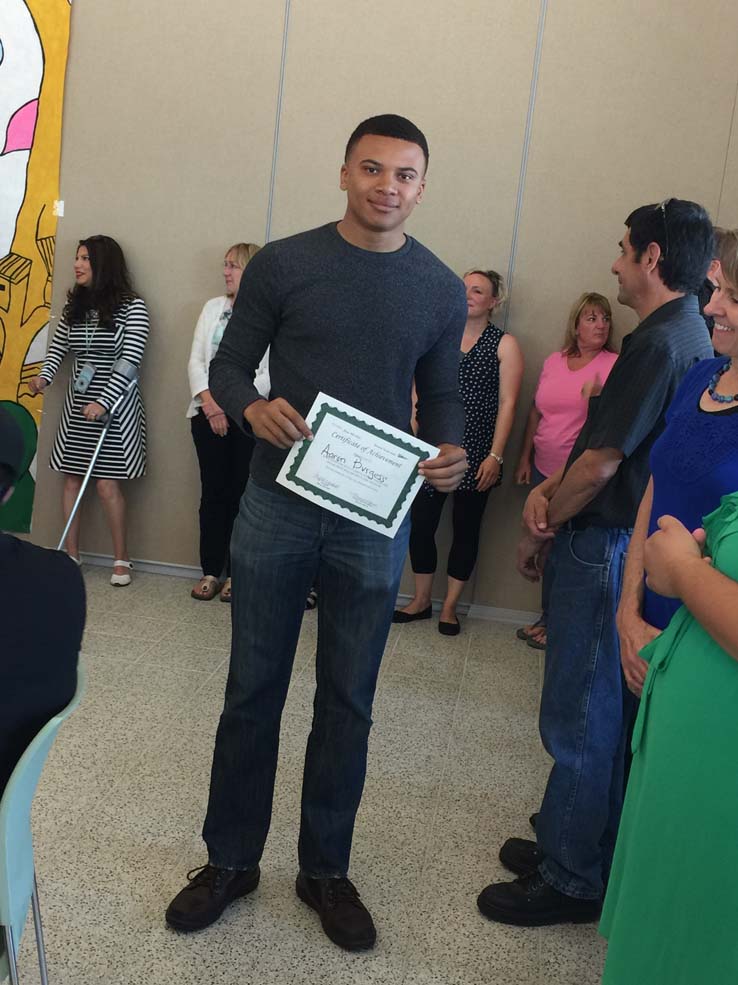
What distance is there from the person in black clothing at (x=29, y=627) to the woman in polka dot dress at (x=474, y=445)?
3.17 metres

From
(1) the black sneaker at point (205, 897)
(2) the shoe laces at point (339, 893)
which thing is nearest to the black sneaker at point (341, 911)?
(2) the shoe laces at point (339, 893)

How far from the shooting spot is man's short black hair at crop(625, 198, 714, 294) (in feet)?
6.87

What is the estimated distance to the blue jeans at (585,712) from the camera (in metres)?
2.15

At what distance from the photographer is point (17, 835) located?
1.41 meters

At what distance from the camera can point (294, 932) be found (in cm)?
211

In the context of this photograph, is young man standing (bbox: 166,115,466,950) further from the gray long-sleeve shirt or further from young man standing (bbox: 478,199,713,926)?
young man standing (bbox: 478,199,713,926)

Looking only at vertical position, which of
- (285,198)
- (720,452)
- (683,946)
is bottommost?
(683,946)

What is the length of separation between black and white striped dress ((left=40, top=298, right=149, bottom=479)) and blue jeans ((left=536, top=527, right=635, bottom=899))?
3.08 metres

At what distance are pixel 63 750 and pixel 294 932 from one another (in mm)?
1069

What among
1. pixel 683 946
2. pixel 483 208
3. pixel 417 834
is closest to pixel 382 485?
pixel 683 946

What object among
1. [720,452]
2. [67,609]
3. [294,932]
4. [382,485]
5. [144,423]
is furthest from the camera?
[144,423]

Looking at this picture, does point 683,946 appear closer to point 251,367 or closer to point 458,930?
point 458,930

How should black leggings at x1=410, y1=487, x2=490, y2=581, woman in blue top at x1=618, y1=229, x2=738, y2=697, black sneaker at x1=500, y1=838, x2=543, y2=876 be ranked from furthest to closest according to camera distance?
1. black leggings at x1=410, y1=487, x2=490, y2=581
2. black sneaker at x1=500, y1=838, x2=543, y2=876
3. woman in blue top at x1=618, y1=229, x2=738, y2=697

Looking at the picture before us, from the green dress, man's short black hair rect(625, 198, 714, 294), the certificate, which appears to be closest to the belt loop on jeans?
the certificate
